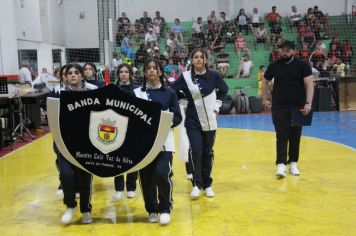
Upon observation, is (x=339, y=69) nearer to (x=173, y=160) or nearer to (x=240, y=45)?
(x=240, y=45)

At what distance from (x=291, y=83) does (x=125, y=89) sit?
7.42 feet

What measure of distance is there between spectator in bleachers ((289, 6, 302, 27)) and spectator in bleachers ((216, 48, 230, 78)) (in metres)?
3.82

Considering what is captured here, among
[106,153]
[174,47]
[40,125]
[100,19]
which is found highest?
[100,19]

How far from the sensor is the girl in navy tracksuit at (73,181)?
4199 millimetres

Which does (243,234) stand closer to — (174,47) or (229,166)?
(229,166)

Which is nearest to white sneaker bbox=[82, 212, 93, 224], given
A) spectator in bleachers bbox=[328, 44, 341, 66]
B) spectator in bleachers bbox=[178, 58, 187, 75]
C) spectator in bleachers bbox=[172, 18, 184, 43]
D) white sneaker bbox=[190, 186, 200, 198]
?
white sneaker bbox=[190, 186, 200, 198]

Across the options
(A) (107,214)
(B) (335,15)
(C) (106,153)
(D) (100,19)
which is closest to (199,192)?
(A) (107,214)

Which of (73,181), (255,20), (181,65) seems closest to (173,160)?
(73,181)

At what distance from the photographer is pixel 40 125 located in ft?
38.3

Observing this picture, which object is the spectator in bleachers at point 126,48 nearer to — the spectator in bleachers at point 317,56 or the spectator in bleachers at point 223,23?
the spectator in bleachers at point 223,23

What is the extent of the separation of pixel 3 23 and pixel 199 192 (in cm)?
1018

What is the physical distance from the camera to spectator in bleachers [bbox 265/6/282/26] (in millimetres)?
18906

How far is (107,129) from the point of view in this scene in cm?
407

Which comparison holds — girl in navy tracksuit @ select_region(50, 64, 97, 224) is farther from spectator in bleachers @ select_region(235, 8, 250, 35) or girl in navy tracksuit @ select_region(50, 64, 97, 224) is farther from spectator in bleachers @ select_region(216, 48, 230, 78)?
spectator in bleachers @ select_region(235, 8, 250, 35)
